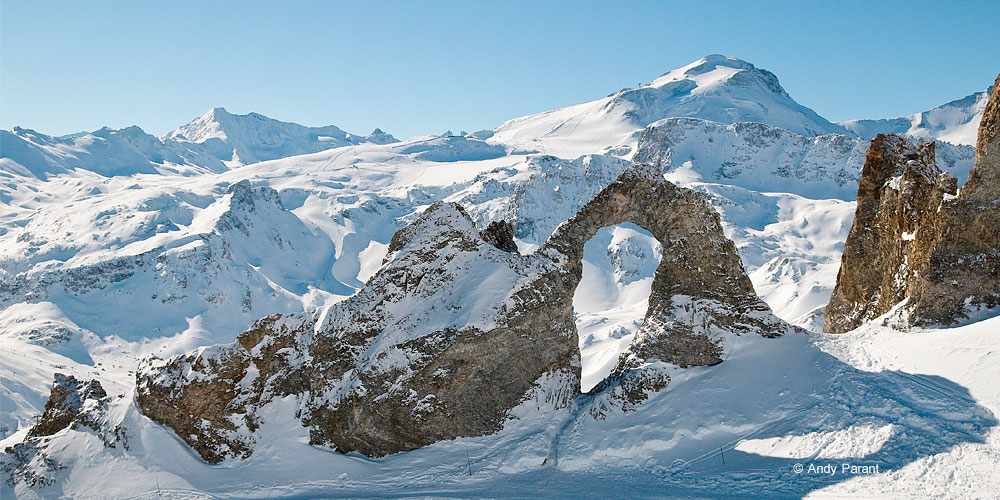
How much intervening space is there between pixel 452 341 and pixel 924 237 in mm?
19130

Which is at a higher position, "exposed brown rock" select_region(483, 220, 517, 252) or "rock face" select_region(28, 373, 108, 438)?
"exposed brown rock" select_region(483, 220, 517, 252)

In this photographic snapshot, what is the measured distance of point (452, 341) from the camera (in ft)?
76.1

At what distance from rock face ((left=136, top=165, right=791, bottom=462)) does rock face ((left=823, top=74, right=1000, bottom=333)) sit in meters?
5.92

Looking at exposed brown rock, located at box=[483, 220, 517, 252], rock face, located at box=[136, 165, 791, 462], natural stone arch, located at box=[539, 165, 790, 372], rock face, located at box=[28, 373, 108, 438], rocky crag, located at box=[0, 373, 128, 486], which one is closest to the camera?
rocky crag, located at box=[0, 373, 128, 486]

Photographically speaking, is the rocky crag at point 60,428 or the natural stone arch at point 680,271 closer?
the rocky crag at point 60,428

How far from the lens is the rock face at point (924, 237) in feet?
75.9

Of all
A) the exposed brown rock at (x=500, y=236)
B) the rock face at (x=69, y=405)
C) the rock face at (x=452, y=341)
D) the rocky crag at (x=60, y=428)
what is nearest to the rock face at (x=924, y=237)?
the rock face at (x=452, y=341)

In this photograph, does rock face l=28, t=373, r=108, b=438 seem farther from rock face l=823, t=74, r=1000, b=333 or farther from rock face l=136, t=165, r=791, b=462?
rock face l=823, t=74, r=1000, b=333

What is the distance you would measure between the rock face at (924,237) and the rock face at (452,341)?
592 centimetres

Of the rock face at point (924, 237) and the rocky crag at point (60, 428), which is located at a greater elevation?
the rock face at point (924, 237)

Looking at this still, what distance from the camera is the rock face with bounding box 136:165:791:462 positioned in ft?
75.6

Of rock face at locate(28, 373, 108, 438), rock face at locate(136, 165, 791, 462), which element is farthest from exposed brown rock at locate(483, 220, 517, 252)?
rock face at locate(28, 373, 108, 438)

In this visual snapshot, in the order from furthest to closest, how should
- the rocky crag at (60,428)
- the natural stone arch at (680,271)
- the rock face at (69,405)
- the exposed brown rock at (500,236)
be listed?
the exposed brown rock at (500,236) < the rock face at (69,405) < the natural stone arch at (680,271) < the rocky crag at (60,428)

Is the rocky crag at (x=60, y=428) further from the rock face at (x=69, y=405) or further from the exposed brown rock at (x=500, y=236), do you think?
the exposed brown rock at (x=500, y=236)
